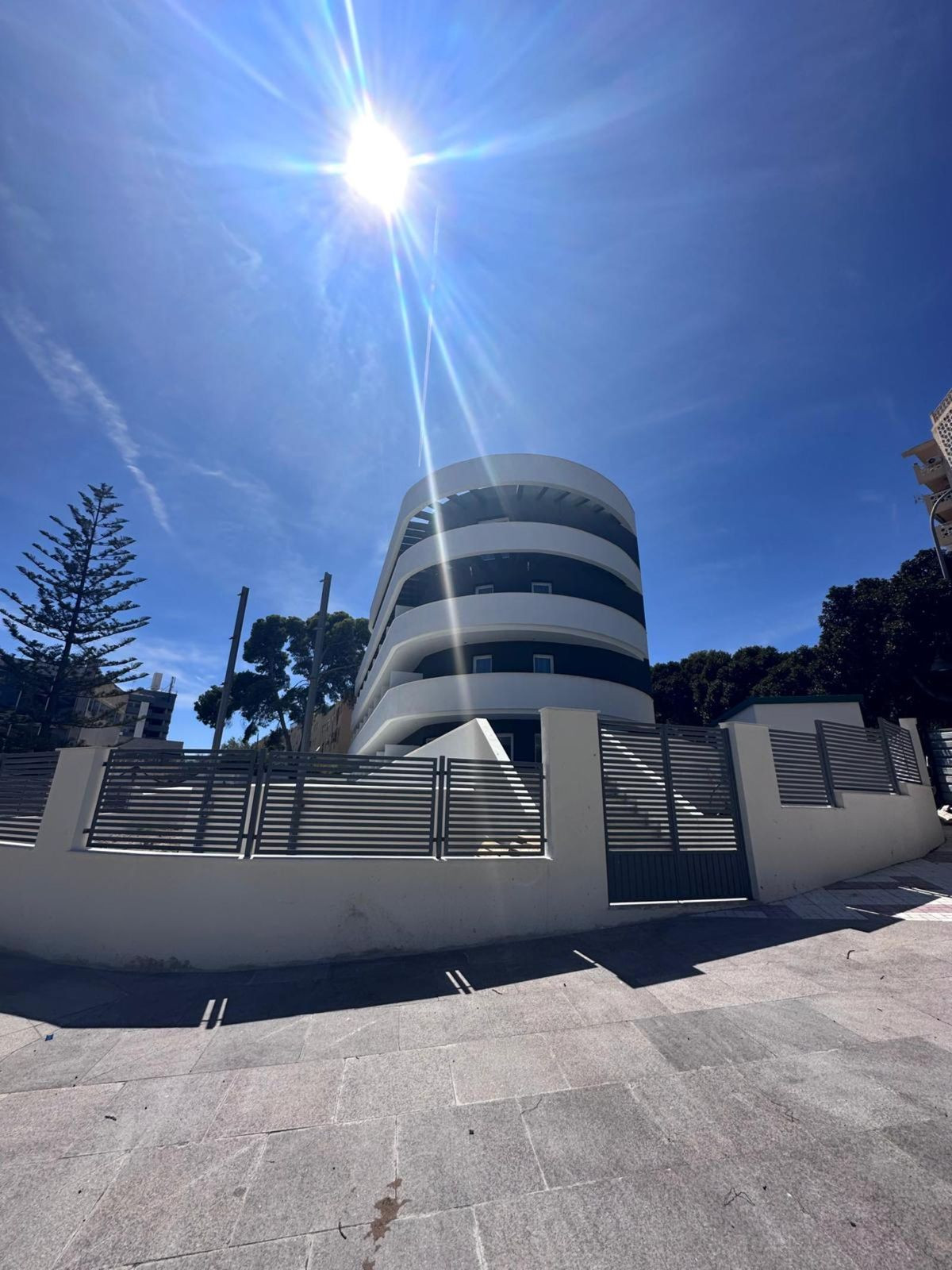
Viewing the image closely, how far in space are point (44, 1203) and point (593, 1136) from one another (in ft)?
7.96

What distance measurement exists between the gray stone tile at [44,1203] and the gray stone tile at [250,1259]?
46cm

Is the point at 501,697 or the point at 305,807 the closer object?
the point at 305,807

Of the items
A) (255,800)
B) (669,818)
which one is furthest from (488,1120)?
(669,818)

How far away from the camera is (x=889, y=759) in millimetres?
9562

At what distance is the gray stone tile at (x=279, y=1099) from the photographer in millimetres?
2707

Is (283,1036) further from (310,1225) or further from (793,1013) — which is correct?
(793,1013)

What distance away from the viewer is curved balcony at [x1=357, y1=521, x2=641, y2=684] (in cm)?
1856

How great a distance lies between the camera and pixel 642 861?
641 centimetres

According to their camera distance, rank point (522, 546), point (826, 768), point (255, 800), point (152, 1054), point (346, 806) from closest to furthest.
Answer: point (152, 1054) → point (255, 800) → point (346, 806) → point (826, 768) → point (522, 546)

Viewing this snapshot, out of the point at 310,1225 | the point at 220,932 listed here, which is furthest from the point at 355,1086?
the point at 220,932

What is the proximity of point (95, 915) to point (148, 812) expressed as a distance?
1.05 m

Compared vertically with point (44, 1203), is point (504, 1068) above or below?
above

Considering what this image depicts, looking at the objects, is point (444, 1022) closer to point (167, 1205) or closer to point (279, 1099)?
point (279, 1099)

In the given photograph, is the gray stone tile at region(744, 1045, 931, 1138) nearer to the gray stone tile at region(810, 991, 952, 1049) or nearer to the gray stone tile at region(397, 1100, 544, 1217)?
the gray stone tile at region(810, 991, 952, 1049)
